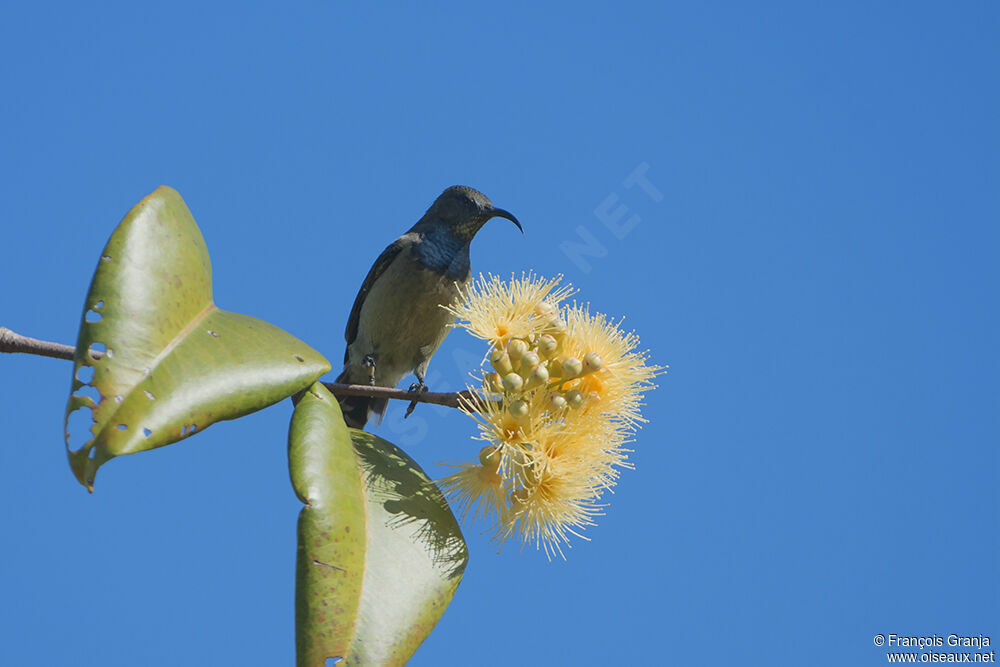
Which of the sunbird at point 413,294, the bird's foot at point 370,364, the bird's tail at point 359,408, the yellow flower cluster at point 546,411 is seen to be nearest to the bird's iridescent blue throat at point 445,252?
the sunbird at point 413,294

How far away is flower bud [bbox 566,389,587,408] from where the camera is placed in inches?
88.9

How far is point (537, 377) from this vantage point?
2.21m

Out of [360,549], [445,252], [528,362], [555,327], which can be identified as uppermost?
[445,252]

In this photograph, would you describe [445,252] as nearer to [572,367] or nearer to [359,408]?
[359,408]

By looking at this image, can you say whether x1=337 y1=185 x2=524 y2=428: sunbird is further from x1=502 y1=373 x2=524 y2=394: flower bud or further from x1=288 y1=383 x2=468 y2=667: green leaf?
x1=288 y1=383 x2=468 y2=667: green leaf

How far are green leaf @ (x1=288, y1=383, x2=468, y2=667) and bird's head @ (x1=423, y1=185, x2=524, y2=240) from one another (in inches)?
107

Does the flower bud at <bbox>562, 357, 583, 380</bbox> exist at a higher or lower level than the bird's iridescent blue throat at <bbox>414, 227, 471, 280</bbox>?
lower

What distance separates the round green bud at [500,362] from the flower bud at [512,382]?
0.13 ft

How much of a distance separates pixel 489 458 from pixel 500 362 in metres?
0.25

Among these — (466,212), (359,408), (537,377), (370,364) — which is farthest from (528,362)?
(359,408)

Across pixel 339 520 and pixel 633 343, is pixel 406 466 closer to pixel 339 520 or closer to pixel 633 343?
pixel 339 520

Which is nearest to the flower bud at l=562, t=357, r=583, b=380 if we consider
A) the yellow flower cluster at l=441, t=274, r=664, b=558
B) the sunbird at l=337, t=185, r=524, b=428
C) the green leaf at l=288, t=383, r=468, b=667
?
the yellow flower cluster at l=441, t=274, r=664, b=558

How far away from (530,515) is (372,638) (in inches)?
25.2

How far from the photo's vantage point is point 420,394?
2.38m
